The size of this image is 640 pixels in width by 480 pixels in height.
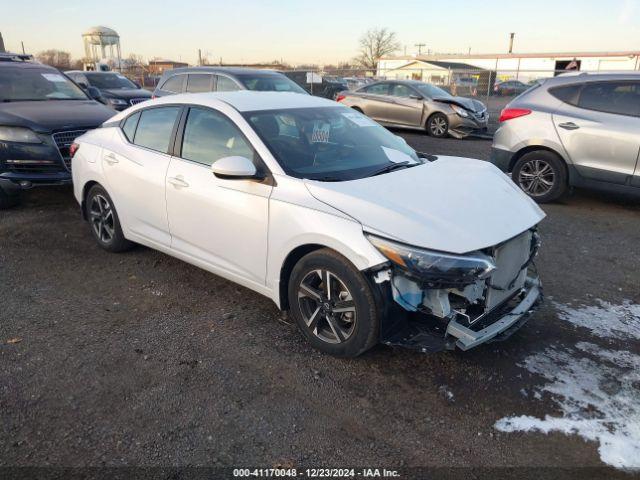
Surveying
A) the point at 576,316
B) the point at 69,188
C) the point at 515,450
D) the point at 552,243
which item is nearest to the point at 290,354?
the point at 515,450

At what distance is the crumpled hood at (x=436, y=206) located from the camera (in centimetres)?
291

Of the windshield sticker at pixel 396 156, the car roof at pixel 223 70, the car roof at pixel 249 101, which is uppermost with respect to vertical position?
the car roof at pixel 223 70

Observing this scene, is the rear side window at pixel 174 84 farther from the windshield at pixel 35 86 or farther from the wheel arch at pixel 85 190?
the wheel arch at pixel 85 190

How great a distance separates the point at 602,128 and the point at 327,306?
16.5 ft

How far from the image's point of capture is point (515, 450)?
2.59 metres

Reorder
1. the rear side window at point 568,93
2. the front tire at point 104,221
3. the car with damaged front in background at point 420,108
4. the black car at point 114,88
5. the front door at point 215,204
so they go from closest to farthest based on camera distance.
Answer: the front door at point 215,204 < the front tire at point 104,221 < the rear side window at point 568,93 < the car with damaged front in background at point 420,108 < the black car at point 114,88

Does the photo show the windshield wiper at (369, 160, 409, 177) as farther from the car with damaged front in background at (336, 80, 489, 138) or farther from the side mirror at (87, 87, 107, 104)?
the car with damaged front in background at (336, 80, 489, 138)

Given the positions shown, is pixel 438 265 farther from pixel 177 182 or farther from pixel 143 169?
pixel 143 169

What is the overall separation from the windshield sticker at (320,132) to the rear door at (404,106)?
10302 mm

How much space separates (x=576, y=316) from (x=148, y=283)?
3.61 m

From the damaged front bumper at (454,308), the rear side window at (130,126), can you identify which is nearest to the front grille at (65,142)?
the rear side window at (130,126)

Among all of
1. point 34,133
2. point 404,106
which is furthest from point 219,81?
point 404,106

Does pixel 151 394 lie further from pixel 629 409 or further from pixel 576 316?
pixel 576 316

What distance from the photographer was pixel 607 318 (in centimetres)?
391
